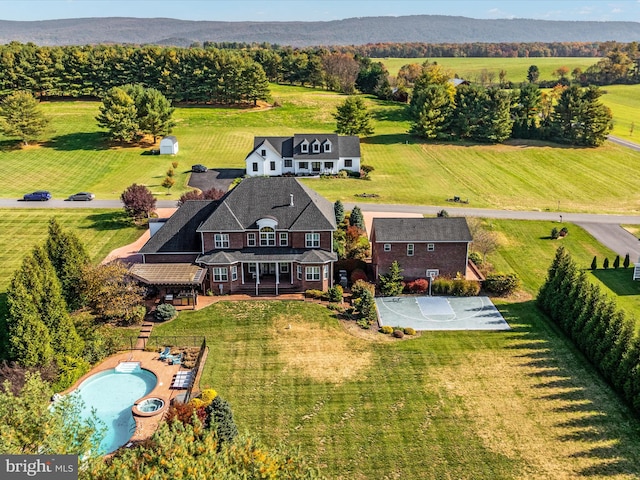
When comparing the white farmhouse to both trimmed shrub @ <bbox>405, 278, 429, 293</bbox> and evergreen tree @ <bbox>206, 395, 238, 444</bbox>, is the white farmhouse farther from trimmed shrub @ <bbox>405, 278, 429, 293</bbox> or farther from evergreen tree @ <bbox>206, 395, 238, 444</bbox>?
evergreen tree @ <bbox>206, 395, 238, 444</bbox>

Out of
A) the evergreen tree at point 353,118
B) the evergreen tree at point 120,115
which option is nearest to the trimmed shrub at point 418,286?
the evergreen tree at point 353,118

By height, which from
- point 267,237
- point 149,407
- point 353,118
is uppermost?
point 353,118

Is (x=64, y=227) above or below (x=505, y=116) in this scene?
below

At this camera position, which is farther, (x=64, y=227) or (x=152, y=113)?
(x=152, y=113)

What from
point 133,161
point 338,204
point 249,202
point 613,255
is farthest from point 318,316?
point 133,161

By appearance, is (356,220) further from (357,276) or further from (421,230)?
(421,230)

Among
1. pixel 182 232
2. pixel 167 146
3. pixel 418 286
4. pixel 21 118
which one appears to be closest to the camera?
pixel 418 286

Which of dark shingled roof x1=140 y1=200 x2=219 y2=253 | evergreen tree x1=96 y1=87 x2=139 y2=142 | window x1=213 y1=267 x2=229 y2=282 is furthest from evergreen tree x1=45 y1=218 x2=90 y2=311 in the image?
evergreen tree x1=96 y1=87 x2=139 y2=142

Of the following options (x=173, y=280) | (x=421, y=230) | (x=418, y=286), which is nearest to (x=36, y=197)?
(x=173, y=280)
